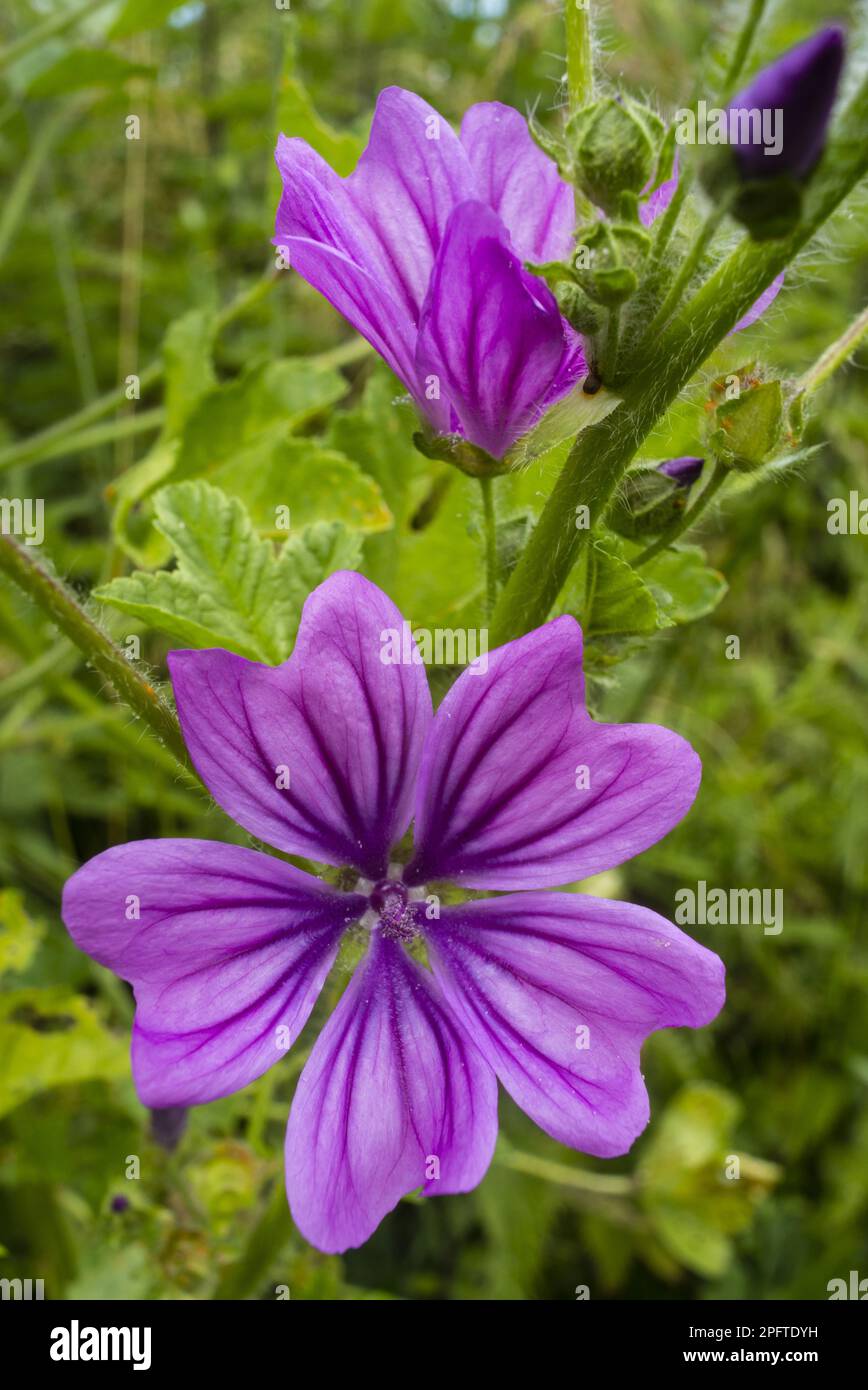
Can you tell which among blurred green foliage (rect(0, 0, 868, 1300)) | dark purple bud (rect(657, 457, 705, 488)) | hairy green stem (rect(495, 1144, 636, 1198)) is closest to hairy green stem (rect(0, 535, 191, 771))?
blurred green foliage (rect(0, 0, 868, 1300))

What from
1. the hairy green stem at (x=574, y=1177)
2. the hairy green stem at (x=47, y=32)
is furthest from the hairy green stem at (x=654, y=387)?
the hairy green stem at (x=47, y=32)

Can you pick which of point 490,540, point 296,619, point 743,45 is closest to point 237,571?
point 296,619

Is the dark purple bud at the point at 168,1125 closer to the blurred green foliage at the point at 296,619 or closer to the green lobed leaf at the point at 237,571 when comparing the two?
the blurred green foliage at the point at 296,619

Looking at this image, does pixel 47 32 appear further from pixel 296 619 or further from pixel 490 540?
pixel 490 540

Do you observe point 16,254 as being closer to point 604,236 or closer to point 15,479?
point 15,479

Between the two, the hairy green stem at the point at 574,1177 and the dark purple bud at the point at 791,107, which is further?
the hairy green stem at the point at 574,1177

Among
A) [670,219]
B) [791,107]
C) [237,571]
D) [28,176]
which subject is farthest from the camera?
[28,176]
